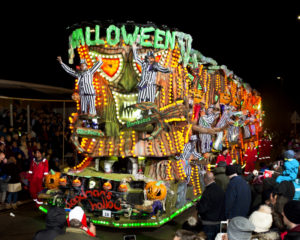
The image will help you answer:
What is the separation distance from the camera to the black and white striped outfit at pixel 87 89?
9977mm

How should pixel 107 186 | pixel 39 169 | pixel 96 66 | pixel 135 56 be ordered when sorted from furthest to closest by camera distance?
pixel 39 169
pixel 96 66
pixel 135 56
pixel 107 186

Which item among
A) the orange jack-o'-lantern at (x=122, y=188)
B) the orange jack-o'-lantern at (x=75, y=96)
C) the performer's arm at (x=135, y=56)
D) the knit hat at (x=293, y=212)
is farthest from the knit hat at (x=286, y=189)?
the orange jack-o'-lantern at (x=75, y=96)

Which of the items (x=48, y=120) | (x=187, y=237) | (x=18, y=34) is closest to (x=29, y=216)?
(x=48, y=120)

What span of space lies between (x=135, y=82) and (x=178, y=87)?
51.2 inches

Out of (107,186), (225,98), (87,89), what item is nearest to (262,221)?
(107,186)

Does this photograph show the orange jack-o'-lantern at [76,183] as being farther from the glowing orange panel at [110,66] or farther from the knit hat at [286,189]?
the knit hat at [286,189]

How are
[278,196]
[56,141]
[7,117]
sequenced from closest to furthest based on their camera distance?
1. [278,196]
2. [7,117]
3. [56,141]

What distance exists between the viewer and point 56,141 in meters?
16.7

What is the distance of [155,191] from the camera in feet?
29.1

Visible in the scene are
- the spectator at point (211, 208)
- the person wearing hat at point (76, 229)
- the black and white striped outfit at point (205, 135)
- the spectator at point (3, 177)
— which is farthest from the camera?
the black and white striped outfit at point (205, 135)

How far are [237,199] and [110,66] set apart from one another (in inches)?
208

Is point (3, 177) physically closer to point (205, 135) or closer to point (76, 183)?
point (76, 183)

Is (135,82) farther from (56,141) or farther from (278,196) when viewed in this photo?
(56,141)

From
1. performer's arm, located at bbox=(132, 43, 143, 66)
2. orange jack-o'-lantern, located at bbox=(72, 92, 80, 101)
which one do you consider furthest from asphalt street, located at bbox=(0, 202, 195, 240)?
performer's arm, located at bbox=(132, 43, 143, 66)
